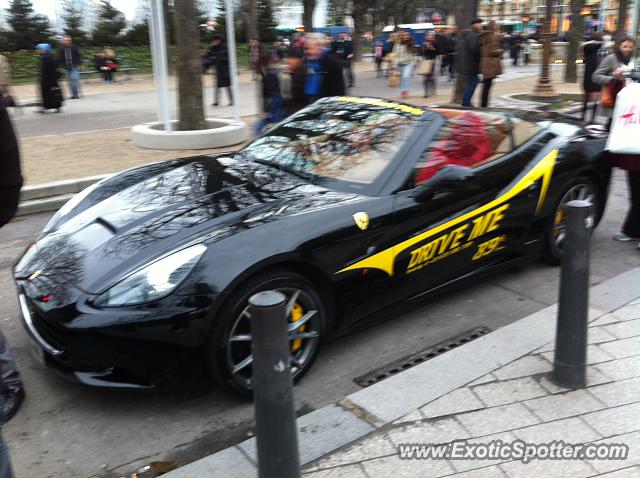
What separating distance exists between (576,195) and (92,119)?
39.2 feet

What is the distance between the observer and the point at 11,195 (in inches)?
102

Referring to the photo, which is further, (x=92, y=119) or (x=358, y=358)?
(x=92, y=119)

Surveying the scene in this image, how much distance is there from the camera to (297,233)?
322cm

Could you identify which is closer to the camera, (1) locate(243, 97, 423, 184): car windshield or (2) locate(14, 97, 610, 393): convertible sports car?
(2) locate(14, 97, 610, 393): convertible sports car

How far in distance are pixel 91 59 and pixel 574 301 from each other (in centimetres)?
3149

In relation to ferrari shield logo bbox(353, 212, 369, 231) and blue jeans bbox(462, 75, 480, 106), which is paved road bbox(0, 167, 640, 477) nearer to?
ferrari shield logo bbox(353, 212, 369, 231)

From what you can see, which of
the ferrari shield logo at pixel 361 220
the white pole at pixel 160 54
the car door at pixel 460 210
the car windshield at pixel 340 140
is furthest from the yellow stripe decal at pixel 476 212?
the white pole at pixel 160 54

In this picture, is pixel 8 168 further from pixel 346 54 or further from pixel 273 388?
pixel 346 54

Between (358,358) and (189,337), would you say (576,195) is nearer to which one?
(358,358)

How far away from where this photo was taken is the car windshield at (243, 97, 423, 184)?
3.87 m

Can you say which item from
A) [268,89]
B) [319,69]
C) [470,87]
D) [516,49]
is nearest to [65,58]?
[268,89]

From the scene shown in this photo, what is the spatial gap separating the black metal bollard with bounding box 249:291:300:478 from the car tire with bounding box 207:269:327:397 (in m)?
0.84

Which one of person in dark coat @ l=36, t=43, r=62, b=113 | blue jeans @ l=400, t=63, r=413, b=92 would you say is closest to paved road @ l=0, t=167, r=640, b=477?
person in dark coat @ l=36, t=43, r=62, b=113

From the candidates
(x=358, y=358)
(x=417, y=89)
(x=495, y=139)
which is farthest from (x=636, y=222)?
(x=417, y=89)
